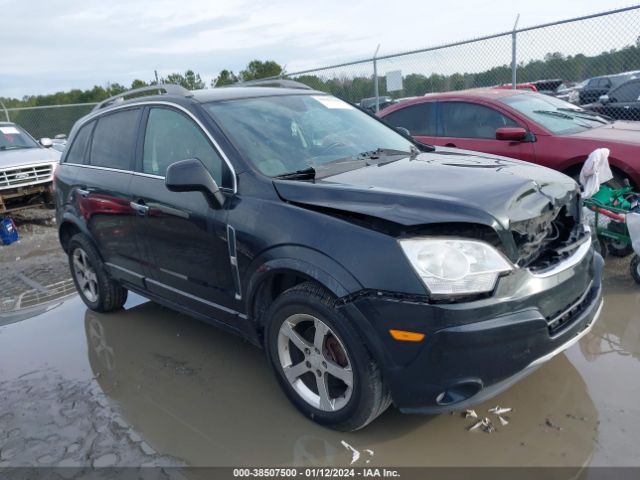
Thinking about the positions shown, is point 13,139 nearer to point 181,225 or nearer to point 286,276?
point 181,225

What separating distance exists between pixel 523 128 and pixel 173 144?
13.9 ft

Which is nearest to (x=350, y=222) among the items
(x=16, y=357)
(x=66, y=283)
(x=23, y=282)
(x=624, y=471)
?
(x=624, y=471)

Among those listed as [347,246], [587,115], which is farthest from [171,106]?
[587,115]

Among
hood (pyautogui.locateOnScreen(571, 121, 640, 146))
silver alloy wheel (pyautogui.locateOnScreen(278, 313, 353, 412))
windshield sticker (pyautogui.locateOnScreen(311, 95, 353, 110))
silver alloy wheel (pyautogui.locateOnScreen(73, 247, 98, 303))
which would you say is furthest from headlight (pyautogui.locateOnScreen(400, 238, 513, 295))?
hood (pyautogui.locateOnScreen(571, 121, 640, 146))

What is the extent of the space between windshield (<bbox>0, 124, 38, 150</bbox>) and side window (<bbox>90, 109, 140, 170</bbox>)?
23.1ft

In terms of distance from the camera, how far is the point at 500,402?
10.2 feet

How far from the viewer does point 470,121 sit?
6.84m

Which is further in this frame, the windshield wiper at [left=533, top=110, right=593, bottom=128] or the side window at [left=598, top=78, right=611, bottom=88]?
the side window at [left=598, top=78, right=611, bottom=88]

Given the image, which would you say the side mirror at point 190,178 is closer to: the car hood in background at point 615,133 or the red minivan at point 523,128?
the red minivan at point 523,128

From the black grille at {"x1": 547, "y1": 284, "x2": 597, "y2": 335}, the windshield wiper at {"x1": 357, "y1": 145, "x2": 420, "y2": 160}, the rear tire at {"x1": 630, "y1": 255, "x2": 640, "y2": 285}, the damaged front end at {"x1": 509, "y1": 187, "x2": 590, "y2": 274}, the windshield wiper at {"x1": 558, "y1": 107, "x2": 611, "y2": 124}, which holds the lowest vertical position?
the rear tire at {"x1": 630, "y1": 255, "x2": 640, "y2": 285}

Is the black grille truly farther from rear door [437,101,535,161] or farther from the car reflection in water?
rear door [437,101,535,161]

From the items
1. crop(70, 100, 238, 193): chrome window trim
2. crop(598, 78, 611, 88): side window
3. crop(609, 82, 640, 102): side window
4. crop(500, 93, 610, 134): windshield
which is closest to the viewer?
crop(70, 100, 238, 193): chrome window trim

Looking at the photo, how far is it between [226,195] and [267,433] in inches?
55.8

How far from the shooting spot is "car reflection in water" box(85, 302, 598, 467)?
108 inches
